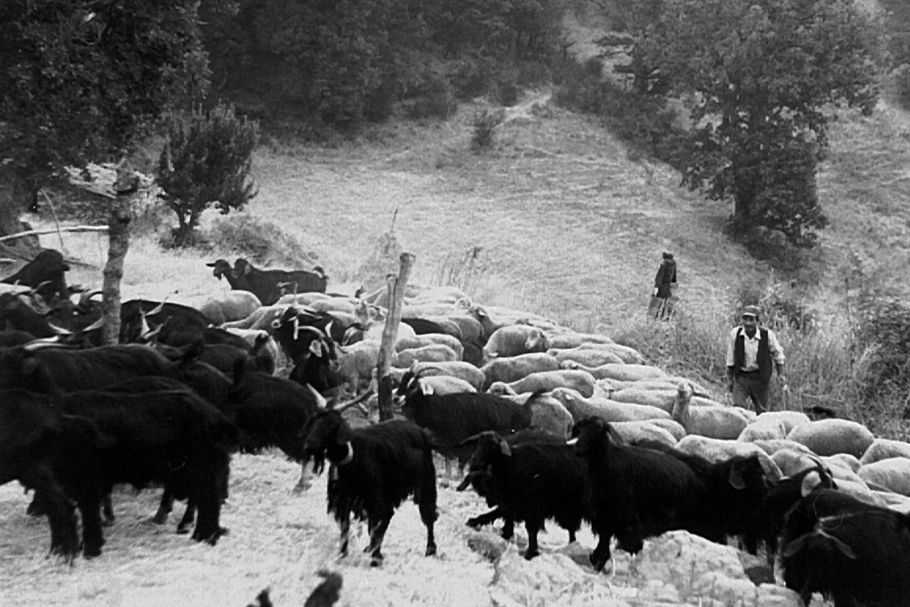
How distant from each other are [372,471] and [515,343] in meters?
7.98

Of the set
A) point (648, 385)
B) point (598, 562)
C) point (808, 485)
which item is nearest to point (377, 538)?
point (598, 562)

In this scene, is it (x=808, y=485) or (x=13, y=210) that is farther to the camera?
(x=13, y=210)

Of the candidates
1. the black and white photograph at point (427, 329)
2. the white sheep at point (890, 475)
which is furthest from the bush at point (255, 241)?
the white sheep at point (890, 475)

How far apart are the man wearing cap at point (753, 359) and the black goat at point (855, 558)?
670 centimetres

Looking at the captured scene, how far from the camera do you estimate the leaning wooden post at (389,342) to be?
27.2 feet

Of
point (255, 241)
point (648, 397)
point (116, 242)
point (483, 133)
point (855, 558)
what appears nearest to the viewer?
point (855, 558)

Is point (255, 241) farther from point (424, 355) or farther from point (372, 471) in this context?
point (372, 471)

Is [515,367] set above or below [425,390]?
below

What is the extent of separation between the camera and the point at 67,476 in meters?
5.24

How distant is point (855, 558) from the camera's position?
5.59 metres

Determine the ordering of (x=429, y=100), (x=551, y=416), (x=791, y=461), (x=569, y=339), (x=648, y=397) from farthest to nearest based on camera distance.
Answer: (x=429, y=100), (x=569, y=339), (x=648, y=397), (x=551, y=416), (x=791, y=461)

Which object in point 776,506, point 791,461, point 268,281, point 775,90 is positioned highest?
point 775,90

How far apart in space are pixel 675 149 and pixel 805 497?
112ft

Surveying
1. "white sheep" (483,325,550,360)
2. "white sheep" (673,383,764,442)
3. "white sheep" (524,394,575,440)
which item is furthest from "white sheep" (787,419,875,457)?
"white sheep" (483,325,550,360)
